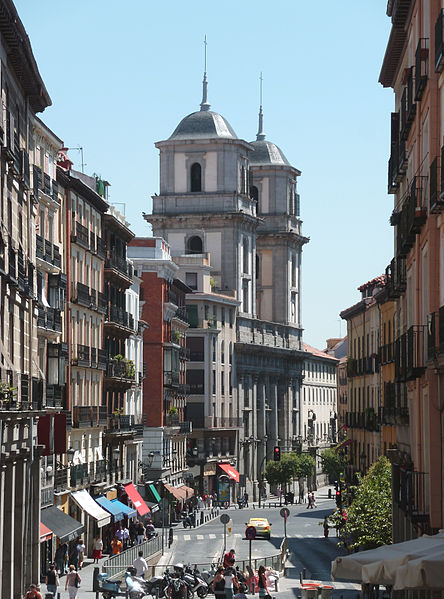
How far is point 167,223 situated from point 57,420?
303 feet

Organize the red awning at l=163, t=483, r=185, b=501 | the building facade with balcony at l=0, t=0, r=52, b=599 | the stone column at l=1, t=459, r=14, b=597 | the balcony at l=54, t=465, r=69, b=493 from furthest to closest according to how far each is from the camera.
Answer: the red awning at l=163, t=483, r=185, b=501
the balcony at l=54, t=465, r=69, b=493
the stone column at l=1, t=459, r=14, b=597
the building facade with balcony at l=0, t=0, r=52, b=599

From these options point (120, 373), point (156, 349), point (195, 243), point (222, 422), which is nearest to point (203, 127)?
point (195, 243)

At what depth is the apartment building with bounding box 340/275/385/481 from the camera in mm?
81875

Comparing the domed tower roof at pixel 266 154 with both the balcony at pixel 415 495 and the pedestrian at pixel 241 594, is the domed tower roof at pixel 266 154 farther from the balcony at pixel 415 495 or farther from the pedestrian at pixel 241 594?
the balcony at pixel 415 495

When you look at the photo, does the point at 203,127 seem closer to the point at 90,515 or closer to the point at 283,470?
the point at 283,470

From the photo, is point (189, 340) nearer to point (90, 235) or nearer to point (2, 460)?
point (90, 235)

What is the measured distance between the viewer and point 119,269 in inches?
3307

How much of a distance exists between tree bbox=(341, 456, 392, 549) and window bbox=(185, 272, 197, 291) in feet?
281

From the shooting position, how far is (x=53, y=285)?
63.3 metres

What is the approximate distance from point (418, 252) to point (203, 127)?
116109 mm

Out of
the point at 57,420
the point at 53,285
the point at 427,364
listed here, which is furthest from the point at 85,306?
the point at 427,364

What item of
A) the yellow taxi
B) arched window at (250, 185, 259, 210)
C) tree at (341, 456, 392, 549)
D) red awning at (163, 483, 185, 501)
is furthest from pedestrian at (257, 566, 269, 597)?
arched window at (250, 185, 259, 210)

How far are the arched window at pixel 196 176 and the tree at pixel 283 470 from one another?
1172 inches

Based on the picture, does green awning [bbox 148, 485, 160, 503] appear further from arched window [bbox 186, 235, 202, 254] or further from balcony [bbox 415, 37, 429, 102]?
balcony [bbox 415, 37, 429, 102]
